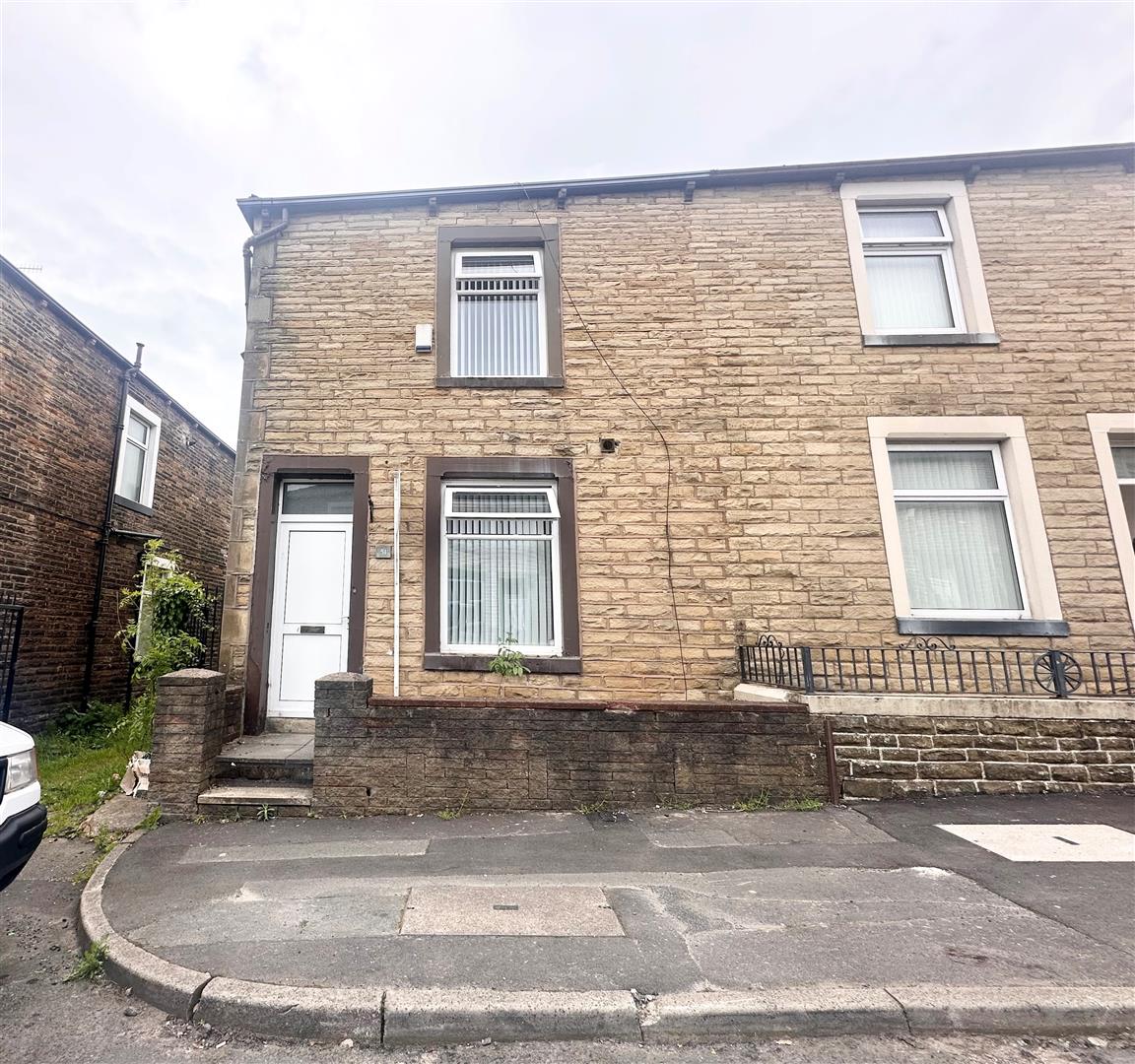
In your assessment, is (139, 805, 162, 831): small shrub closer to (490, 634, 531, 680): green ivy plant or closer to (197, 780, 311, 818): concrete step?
(197, 780, 311, 818): concrete step

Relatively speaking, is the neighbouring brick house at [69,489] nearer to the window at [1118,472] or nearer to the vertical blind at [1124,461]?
the window at [1118,472]

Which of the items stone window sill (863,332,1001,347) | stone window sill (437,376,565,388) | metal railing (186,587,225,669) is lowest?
metal railing (186,587,225,669)

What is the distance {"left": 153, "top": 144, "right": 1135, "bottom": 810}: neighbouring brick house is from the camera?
6547 mm

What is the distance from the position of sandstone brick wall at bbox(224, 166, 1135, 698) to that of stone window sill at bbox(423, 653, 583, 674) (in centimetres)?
11

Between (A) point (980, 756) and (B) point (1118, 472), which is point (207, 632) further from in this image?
(B) point (1118, 472)

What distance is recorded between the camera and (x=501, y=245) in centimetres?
780

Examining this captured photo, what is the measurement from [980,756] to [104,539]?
477 inches

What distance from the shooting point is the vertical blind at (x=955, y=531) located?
6727 mm

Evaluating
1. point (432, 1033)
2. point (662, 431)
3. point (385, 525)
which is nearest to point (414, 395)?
point (385, 525)

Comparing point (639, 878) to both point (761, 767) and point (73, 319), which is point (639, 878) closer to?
point (761, 767)

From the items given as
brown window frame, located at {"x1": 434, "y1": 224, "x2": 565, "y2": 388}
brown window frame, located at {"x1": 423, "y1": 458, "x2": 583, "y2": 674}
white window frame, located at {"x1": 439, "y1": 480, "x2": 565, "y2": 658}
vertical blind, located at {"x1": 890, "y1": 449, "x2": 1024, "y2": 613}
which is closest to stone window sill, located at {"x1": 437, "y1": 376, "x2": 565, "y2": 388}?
brown window frame, located at {"x1": 434, "y1": 224, "x2": 565, "y2": 388}

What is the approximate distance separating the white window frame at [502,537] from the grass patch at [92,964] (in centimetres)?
385

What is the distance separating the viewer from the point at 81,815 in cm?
507

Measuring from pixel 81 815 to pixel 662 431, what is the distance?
683cm
